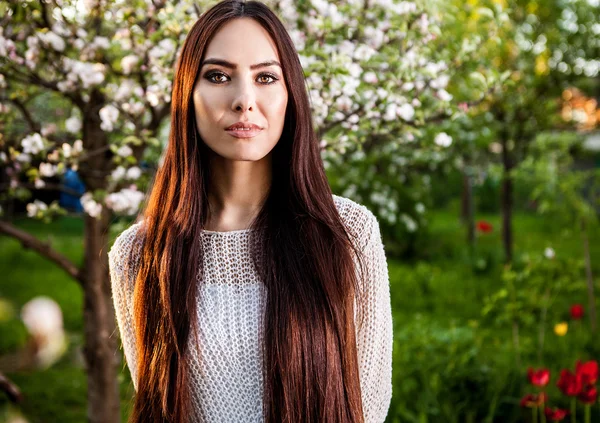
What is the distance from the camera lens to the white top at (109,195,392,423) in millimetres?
1786

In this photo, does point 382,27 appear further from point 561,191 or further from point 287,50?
point 561,191

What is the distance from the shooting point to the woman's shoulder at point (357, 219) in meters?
1.85

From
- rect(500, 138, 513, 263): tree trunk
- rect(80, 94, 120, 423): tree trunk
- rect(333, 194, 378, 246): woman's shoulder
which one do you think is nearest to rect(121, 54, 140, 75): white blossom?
rect(80, 94, 120, 423): tree trunk

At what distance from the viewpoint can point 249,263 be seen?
6.11 feet

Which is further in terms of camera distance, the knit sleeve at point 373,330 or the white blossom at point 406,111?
→ the white blossom at point 406,111

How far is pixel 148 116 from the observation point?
416 centimetres

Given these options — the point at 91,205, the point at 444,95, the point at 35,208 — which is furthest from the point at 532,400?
the point at 35,208

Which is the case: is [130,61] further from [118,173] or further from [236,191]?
[236,191]

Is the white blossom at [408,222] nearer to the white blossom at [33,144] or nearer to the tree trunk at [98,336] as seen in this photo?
the tree trunk at [98,336]

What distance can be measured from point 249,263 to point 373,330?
0.36 m

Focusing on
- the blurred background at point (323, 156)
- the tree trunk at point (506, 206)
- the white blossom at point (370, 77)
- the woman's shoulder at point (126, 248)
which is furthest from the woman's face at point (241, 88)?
the tree trunk at point (506, 206)

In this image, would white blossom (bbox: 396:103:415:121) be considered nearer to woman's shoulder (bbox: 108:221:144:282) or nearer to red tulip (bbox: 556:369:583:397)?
woman's shoulder (bbox: 108:221:144:282)

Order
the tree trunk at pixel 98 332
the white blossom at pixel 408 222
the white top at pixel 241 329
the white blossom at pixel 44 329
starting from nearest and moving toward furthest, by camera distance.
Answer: the white blossom at pixel 44 329, the white top at pixel 241 329, the tree trunk at pixel 98 332, the white blossom at pixel 408 222

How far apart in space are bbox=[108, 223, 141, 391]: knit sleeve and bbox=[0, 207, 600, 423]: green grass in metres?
0.26
